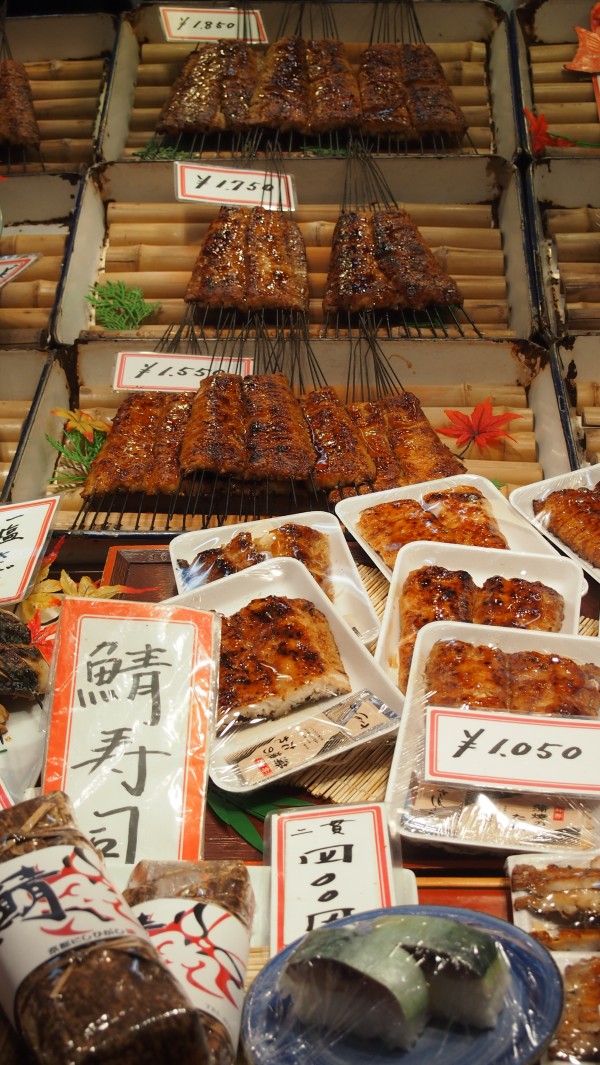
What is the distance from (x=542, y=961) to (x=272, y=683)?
1266 mm

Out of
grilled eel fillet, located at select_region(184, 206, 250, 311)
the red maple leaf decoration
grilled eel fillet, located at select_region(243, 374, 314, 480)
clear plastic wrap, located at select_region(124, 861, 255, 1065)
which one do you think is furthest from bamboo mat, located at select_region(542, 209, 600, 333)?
clear plastic wrap, located at select_region(124, 861, 255, 1065)

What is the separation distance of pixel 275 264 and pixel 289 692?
2.87 m

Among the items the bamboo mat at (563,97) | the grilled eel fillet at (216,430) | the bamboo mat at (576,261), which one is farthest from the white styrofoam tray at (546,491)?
the bamboo mat at (563,97)

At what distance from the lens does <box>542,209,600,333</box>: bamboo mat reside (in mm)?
4590

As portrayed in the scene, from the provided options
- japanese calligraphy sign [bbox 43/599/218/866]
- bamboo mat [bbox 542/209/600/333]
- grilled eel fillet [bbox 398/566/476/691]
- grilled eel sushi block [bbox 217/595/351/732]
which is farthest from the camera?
bamboo mat [bbox 542/209/600/333]

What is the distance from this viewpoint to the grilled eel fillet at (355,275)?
4535 mm

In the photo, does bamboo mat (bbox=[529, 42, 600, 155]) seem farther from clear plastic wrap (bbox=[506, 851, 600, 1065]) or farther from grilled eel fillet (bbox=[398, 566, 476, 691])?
clear plastic wrap (bbox=[506, 851, 600, 1065])

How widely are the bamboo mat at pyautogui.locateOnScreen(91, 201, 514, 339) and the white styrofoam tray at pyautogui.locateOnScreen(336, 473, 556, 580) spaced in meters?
1.62

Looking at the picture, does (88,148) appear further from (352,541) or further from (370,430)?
(352,541)

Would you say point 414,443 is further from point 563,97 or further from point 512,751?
point 563,97

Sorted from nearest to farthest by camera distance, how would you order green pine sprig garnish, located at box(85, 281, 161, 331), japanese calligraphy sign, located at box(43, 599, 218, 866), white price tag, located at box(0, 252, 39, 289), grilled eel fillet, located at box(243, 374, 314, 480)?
1. japanese calligraphy sign, located at box(43, 599, 218, 866)
2. grilled eel fillet, located at box(243, 374, 314, 480)
3. white price tag, located at box(0, 252, 39, 289)
4. green pine sprig garnish, located at box(85, 281, 161, 331)

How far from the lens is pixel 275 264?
15.2ft

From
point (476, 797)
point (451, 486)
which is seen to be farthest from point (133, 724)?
point (451, 486)

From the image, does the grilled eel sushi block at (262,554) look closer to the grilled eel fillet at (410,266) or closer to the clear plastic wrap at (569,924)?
the clear plastic wrap at (569,924)
